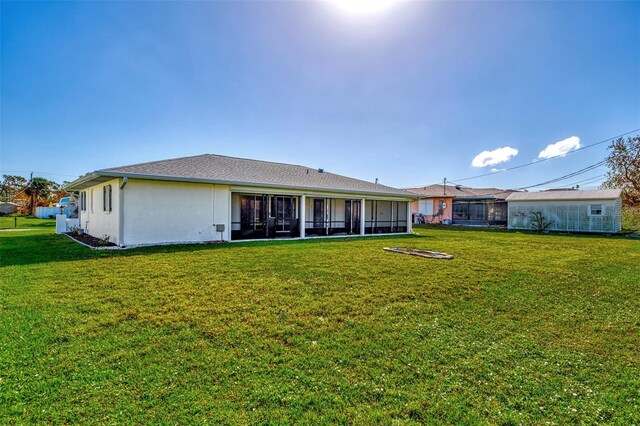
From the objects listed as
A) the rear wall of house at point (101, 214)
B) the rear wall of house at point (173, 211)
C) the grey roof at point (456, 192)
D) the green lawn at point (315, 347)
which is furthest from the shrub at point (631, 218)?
Answer: the rear wall of house at point (101, 214)

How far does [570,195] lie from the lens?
71.4ft

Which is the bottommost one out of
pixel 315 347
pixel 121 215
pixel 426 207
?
pixel 315 347

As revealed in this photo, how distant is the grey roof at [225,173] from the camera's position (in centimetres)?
1083

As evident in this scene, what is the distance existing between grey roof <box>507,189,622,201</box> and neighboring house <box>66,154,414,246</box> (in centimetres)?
1175

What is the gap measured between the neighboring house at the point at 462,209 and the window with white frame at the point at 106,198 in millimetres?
24655

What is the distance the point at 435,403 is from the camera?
242 cm

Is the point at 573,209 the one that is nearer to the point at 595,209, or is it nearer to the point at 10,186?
the point at 595,209

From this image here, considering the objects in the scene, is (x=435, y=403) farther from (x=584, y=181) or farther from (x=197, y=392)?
(x=584, y=181)

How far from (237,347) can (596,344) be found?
406 cm

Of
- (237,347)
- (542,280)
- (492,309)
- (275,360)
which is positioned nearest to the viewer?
(275,360)

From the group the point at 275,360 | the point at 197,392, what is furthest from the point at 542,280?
the point at 197,392

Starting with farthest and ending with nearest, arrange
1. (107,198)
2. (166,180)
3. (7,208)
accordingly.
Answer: (7,208), (107,198), (166,180)

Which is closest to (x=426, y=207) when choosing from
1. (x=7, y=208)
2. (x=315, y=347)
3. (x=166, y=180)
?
(x=166, y=180)

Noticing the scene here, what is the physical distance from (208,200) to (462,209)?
26556mm
